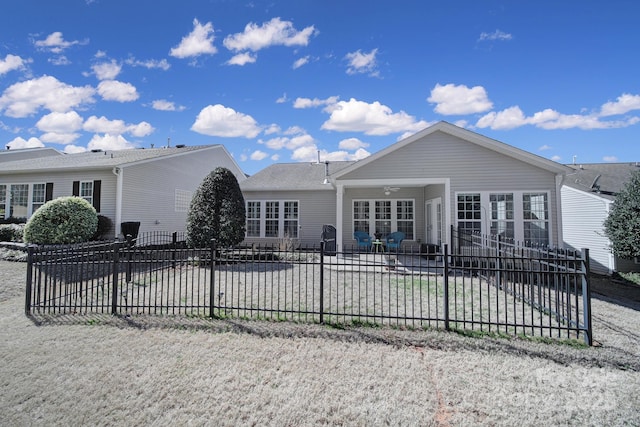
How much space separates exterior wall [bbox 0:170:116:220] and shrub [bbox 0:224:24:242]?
2.40 m

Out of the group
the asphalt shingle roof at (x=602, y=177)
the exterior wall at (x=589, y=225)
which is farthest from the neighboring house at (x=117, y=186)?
the asphalt shingle roof at (x=602, y=177)

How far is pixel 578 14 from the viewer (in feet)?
27.2

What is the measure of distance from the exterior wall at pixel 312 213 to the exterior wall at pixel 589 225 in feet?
35.1

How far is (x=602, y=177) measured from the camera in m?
16.4

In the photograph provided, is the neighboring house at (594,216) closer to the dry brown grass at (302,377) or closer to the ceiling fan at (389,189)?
the ceiling fan at (389,189)

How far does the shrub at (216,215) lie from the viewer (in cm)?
1147

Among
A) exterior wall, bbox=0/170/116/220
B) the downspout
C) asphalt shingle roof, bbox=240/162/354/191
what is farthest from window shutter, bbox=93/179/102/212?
asphalt shingle roof, bbox=240/162/354/191

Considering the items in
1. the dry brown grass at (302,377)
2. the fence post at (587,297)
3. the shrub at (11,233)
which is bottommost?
the dry brown grass at (302,377)

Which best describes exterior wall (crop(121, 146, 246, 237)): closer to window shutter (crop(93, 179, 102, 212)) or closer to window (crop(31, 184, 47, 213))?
window shutter (crop(93, 179, 102, 212))

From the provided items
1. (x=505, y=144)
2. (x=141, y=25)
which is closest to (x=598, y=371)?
(x=505, y=144)

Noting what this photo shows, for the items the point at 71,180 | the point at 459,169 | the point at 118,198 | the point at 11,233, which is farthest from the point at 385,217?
the point at 11,233

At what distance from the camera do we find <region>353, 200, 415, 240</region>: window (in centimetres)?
1525

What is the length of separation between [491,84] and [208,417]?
12742mm

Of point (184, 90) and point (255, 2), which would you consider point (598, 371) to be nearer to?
point (255, 2)
